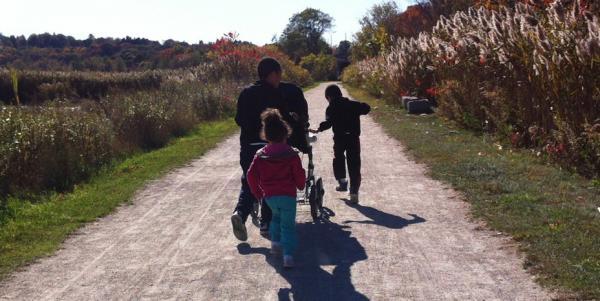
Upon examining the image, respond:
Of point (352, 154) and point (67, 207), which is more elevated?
point (352, 154)

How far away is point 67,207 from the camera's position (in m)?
10.5

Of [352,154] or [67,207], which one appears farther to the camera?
[67,207]

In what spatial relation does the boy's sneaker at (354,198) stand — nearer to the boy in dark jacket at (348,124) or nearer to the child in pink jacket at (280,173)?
the boy in dark jacket at (348,124)

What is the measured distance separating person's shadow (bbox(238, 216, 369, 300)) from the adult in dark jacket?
336 mm

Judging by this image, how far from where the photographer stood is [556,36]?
1210 centimetres

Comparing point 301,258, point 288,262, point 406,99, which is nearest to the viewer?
point 288,262

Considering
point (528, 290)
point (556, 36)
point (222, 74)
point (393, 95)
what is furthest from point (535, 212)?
point (222, 74)

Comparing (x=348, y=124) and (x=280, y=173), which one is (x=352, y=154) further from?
(x=280, y=173)

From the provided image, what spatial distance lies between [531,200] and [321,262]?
134 inches

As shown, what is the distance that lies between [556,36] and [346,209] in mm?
4780

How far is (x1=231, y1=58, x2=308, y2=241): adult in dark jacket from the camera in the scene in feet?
25.6

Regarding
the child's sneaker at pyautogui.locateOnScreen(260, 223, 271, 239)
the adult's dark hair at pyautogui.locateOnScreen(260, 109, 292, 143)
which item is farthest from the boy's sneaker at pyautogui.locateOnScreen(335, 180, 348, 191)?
the adult's dark hair at pyautogui.locateOnScreen(260, 109, 292, 143)

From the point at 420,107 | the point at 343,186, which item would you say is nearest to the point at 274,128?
the point at 343,186

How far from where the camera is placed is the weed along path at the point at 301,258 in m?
6.21
